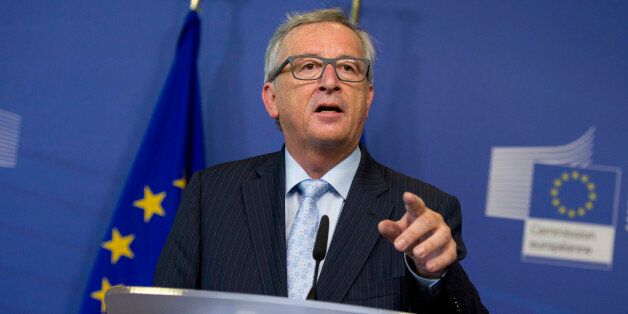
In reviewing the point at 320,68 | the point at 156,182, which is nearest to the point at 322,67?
the point at 320,68

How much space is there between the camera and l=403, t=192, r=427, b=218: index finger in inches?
46.1

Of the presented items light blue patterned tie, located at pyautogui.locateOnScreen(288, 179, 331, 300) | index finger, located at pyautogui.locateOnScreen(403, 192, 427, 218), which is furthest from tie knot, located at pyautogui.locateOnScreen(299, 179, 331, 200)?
index finger, located at pyautogui.locateOnScreen(403, 192, 427, 218)

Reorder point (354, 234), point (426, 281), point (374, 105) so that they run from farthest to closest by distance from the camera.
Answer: point (374, 105) < point (354, 234) < point (426, 281)

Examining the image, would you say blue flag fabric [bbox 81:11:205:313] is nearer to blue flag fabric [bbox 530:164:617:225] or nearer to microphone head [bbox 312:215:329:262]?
blue flag fabric [bbox 530:164:617:225]

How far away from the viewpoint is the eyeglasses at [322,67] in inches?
73.2

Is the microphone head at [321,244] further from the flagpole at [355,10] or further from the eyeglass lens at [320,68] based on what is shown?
the flagpole at [355,10]

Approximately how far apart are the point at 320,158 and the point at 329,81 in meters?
0.20

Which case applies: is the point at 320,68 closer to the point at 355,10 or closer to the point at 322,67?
the point at 322,67

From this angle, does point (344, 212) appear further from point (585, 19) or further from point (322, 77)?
point (585, 19)

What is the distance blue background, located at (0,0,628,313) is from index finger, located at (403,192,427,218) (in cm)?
173

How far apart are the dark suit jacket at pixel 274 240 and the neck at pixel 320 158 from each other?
6cm

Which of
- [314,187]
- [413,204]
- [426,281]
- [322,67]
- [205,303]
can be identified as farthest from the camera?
[322,67]

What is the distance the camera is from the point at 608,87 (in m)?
2.87

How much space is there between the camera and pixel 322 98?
6.01 ft
